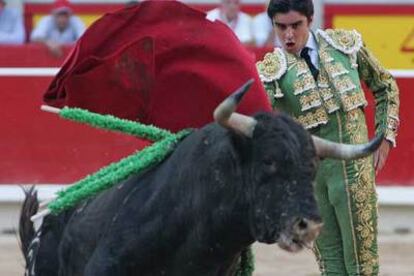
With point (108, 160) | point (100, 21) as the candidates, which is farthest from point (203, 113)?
point (108, 160)

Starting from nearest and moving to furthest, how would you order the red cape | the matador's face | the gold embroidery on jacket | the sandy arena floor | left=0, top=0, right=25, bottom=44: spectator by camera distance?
the red cape, the matador's face, the gold embroidery on jacket, the sandy arena floor, left=0, top=0, right=25, bottom=44: spectator

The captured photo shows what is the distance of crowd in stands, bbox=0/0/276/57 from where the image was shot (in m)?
9.09

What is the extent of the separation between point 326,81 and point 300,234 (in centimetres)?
138

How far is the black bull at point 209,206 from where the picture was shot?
3.59 meters

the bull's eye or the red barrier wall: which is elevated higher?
the bull's eye

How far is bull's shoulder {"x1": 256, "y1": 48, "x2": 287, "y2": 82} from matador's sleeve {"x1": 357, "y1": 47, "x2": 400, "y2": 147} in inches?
10.8

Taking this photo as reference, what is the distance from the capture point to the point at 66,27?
940 centimetres

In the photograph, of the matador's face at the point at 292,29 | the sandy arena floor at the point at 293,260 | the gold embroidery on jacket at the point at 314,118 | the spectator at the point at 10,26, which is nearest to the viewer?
the matador's face at the point at 292,29

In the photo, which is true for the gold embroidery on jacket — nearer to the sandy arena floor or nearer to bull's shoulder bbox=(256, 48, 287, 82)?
bull's shoulder bbox=(256, 48, 287, 82)

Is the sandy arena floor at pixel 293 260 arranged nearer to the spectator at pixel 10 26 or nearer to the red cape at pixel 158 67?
the spectator at pixel 10 26

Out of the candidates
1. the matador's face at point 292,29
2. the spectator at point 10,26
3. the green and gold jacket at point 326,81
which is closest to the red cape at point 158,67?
the matador's face at point 292,29

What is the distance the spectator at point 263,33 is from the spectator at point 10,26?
1.63 meters

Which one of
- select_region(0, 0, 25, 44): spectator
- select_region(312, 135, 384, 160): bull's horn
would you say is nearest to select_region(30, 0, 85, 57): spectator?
select_region(0, 0, 25, 44): spectator

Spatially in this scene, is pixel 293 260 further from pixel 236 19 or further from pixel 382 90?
pixel 382 90
